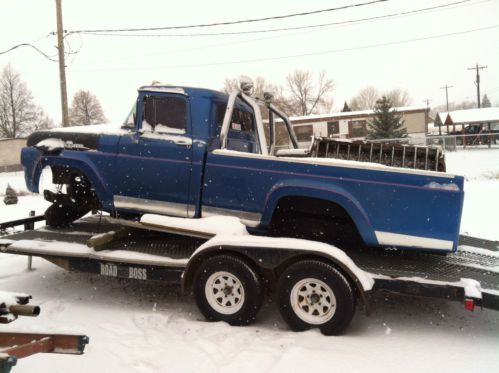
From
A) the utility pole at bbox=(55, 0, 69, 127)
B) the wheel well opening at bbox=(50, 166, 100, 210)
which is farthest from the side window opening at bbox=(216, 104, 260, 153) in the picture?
the utility pole at bbox=(55, 0, 69, 127)

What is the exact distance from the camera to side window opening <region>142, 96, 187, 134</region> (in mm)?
5508

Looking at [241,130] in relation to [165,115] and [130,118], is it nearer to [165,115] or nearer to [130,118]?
Result: [165,115]

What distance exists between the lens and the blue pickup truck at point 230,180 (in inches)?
174

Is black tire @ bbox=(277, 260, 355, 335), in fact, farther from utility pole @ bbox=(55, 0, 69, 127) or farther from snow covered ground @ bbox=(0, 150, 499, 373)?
utility pole @ bbox=(55, 0, 69, 127)

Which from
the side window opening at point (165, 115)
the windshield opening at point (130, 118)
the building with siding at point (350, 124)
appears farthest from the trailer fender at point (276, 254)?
the building with siding at point (350, 124)

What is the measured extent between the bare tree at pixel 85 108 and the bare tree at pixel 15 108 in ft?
23.1

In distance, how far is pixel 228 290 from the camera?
4.65m

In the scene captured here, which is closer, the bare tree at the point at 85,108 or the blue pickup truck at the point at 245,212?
the blue pickup truck at the point at 245,212

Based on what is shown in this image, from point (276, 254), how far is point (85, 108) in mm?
62018

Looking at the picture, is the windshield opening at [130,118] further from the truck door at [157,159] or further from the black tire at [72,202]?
the black tire at [72,202]

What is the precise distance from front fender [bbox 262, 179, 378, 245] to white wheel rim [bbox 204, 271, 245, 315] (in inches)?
36.3

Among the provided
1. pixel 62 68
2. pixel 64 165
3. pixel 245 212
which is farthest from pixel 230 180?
pixel 62 68

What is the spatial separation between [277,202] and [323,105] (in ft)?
221

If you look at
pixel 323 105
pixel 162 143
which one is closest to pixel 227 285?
pixel 162 143
